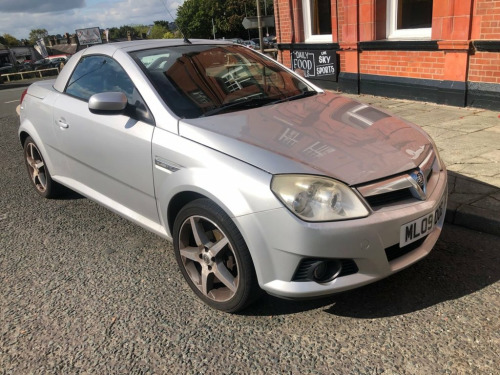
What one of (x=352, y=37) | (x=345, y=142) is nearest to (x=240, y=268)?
(x=345, y=142)

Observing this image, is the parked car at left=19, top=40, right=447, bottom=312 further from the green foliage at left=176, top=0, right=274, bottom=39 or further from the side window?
the green foliage at left=176, top=0, right=274, bottom=39

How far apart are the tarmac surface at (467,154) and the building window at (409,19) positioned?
1.22 meters

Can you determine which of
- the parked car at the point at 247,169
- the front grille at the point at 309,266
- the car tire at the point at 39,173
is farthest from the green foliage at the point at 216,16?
the front grille at the point at 309,266

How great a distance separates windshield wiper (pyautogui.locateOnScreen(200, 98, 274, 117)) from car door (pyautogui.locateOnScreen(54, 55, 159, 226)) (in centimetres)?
43

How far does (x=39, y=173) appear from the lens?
4984 millimetres

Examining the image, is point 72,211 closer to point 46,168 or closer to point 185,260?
point 46,168

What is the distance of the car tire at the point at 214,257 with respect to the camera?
8.36 feet

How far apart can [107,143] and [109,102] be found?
0.40 meters

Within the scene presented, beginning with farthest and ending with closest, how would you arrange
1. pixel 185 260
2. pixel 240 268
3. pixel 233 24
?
pixel 233 24 < pixel 185 260 < pixel 240 268

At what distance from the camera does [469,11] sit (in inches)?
269

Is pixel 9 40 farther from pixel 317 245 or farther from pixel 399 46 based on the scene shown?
pixel 317 245

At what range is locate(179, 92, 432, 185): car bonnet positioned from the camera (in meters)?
2.50

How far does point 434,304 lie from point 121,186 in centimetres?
231

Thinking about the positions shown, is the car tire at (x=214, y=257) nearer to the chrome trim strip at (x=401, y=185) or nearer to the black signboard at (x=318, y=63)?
the chrome trim strip at (x=401, y=185)
